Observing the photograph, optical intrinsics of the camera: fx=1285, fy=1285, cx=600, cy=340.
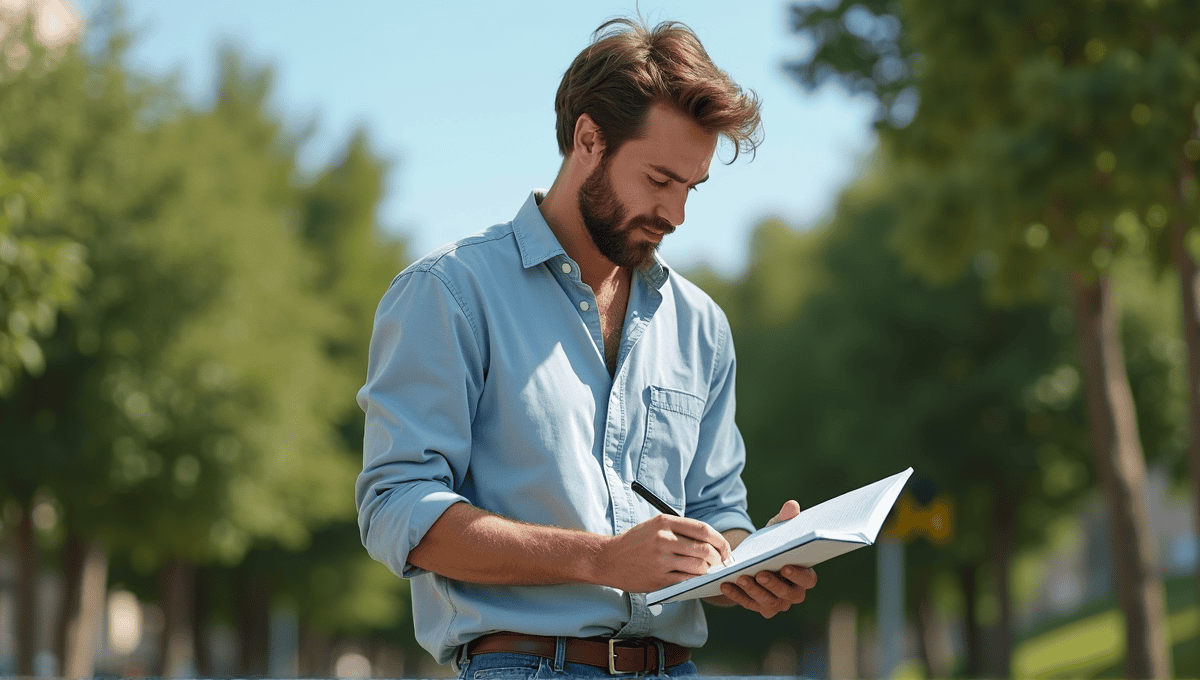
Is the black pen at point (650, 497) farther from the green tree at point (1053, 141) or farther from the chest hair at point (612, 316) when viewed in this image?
the green tree at point (1053, 141)

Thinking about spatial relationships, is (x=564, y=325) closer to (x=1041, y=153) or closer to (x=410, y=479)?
(x=410, y=479)

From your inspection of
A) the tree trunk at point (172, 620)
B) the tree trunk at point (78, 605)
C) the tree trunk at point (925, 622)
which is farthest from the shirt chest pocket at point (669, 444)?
the tree trunk at point (925, 622)

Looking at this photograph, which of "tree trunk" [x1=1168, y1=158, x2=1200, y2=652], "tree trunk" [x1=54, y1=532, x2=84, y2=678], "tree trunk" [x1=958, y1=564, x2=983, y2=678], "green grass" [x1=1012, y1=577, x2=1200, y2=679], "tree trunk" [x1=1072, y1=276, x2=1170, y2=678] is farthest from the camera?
"tree trunk" [x1=958, y1=564, x2=983, y2=678]

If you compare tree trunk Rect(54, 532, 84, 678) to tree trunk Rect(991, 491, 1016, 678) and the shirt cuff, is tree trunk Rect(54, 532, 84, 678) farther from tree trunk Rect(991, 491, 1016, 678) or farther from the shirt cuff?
the shirt cuff

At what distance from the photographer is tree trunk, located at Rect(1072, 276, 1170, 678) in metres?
13.1

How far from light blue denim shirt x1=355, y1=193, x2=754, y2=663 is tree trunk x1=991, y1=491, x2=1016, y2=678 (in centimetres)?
2166

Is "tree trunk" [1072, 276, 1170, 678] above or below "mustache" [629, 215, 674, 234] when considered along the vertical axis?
above

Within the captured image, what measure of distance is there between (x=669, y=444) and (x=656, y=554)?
18.8 inches

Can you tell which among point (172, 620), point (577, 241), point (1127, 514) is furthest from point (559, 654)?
point (172, 620)

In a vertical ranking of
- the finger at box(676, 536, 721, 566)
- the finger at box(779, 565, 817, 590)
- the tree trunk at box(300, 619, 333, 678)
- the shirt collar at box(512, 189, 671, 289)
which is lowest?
the finger at box(779, 565, 817, 590)

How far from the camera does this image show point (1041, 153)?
9.73 m

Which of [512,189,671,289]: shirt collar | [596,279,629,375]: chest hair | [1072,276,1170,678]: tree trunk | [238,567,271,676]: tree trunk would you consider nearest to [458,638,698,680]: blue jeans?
[596,279,629,375]: chest hair

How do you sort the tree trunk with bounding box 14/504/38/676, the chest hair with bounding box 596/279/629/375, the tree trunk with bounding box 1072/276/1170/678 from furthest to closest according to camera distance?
the tree trunk with bounding box 14/504/38/676
the tree trunk with bounding box 1072/276/1170/678
the chest hair with bounding box 596/279/629/375

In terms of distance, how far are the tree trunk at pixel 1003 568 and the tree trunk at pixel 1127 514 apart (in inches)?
380
